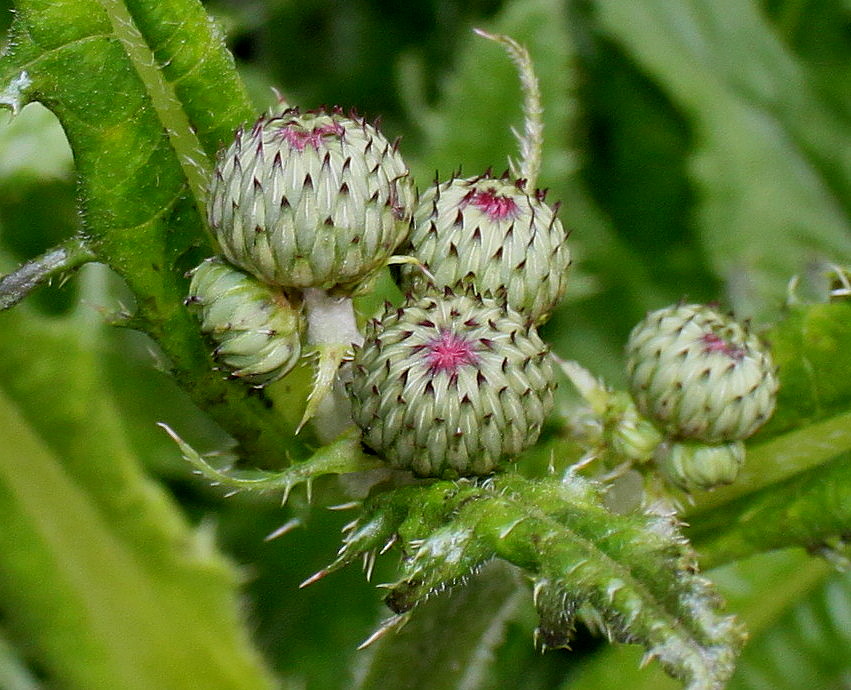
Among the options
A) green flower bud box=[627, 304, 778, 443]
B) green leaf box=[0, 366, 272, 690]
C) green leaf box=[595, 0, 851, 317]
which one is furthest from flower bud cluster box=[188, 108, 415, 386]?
green leaf box=[595, 0, 851, 317]

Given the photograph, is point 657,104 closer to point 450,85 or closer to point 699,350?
point 450,85

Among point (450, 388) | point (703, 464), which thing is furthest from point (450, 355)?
point (703, 464)

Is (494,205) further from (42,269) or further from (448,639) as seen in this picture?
(448,639)

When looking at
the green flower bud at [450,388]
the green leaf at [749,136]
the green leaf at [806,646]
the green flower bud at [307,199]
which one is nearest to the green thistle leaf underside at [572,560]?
the green flower bud at [450,388]

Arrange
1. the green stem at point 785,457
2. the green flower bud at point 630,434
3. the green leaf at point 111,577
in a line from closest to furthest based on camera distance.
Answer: the green flower bud at point 630,434 → the green stem at point 785,457 → the green leaf at point 111,577

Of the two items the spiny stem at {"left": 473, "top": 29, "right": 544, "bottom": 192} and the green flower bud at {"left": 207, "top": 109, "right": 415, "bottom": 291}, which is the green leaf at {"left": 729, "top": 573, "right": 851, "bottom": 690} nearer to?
the spiny stem at {"left": 473, "top": 29, "right": 544, "bottom": 192}

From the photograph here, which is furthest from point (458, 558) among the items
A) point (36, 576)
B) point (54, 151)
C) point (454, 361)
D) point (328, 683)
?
point (328, 683)

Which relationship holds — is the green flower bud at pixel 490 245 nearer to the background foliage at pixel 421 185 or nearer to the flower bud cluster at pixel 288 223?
the flower bud cluster at pixel 288 223

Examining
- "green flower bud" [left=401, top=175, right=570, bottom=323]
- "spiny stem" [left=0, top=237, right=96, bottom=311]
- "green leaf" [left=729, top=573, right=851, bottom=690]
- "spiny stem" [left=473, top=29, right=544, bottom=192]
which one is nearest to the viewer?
"spiny stem" [left=0, top=237, right=96, bottom=311]
